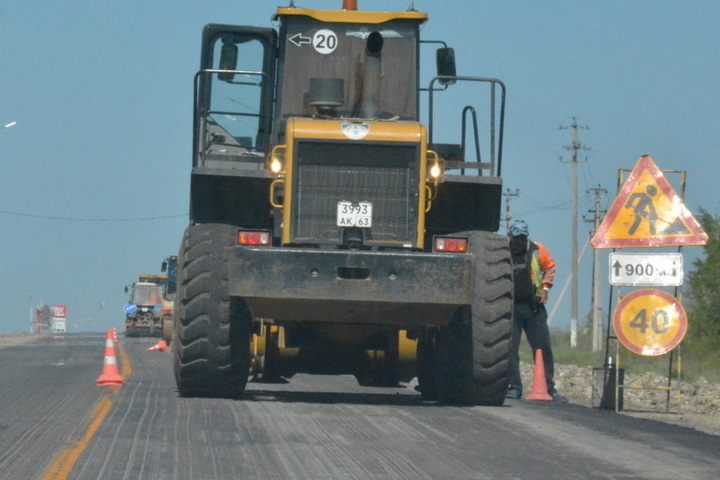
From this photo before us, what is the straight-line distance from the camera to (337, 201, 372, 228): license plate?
12.6 metres

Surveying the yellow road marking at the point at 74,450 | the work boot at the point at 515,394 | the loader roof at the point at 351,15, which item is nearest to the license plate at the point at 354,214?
the loader roof at the point at 351,15

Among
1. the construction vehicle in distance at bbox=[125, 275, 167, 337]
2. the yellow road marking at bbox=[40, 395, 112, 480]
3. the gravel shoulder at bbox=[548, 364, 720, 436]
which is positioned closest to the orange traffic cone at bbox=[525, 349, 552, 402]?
the gravel shoulder at bbox=[548, 364, 720, 436]

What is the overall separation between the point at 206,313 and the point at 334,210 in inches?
61.0

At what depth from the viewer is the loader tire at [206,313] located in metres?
12.5

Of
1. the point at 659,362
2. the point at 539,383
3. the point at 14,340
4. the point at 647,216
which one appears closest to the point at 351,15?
the point at 647,216

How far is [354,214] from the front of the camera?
1259cm

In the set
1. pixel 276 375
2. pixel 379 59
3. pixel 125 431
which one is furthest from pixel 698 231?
pixel 125 431

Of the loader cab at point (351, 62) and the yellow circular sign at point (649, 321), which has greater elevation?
the loader cab at point (351, 62)

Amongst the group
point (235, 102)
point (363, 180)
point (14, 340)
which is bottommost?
point (14, 340)

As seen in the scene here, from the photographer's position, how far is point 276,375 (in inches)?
563

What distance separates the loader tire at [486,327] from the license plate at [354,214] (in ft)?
3.07

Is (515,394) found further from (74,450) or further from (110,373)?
(74,450)

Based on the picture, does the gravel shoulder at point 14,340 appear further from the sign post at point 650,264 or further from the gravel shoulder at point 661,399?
the sign post at point 650,264

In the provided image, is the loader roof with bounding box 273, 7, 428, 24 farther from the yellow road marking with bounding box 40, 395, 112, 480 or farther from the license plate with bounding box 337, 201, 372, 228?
the yellow road marking with bounding box 40, 395, 112, 480
